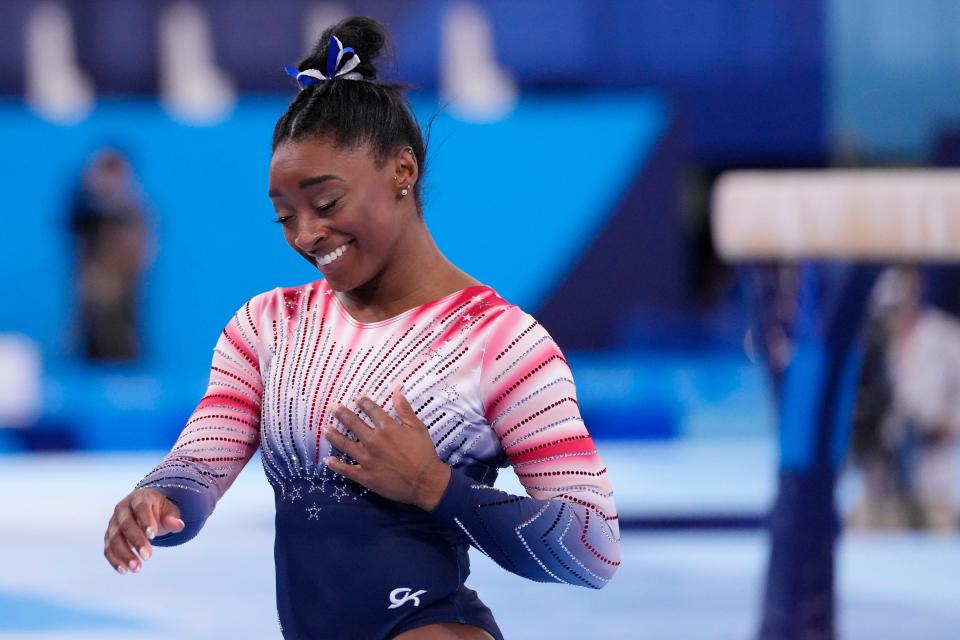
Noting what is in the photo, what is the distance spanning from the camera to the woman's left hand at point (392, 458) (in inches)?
60.8

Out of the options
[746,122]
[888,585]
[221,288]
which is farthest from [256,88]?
[888,585]

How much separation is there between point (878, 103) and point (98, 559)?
6886mm

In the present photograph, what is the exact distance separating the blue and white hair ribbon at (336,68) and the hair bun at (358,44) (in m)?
0.01

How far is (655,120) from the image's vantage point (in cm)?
966

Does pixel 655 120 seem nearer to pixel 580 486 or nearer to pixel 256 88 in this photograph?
pixel 256 88

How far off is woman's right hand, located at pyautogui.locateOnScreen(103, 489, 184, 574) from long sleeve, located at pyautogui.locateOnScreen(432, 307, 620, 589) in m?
0.32

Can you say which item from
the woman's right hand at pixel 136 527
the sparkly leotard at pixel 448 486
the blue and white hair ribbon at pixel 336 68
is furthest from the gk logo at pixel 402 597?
the blue and white hair ribbon at pixel 336 68

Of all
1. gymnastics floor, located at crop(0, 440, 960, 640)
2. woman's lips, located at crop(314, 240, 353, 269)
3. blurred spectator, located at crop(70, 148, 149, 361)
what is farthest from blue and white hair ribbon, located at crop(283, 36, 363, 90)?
blurred spectator, located at crop(70, 148, 149, 361)

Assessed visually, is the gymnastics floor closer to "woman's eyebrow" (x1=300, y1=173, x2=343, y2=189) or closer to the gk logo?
the gk logo

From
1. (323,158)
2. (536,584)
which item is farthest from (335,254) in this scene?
(536,584)

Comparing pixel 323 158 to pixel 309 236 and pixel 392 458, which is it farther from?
pixel 392 458

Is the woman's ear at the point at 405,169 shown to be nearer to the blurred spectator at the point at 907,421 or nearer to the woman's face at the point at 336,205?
the woman's face at the point at 336,205

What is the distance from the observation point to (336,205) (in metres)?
1.63

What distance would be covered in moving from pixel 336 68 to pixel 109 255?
7462mm
